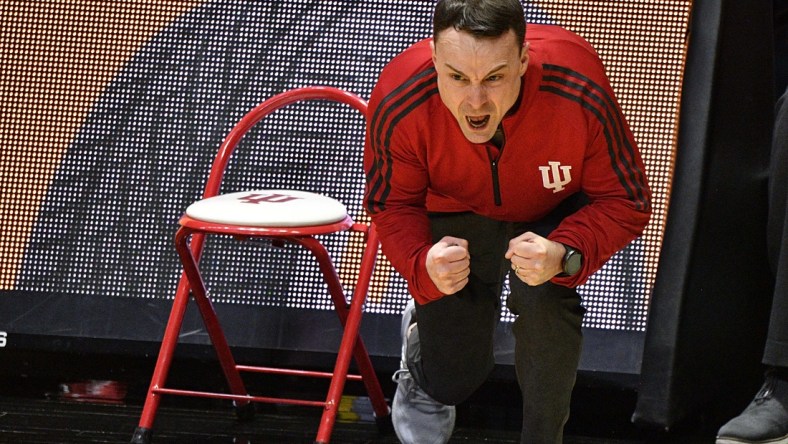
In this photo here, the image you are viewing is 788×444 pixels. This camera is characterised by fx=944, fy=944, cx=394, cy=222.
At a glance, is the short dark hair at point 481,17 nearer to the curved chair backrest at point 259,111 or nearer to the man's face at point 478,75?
the man's face at point 478,75

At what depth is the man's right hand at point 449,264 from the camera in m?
1.60

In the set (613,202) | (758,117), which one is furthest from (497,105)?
(758,117)

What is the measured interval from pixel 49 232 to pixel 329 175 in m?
0.80

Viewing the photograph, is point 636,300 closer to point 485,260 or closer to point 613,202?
point 485,260

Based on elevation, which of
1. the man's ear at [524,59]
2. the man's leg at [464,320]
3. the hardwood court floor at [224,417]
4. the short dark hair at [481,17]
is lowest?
the hardwood court floor at [224,417]

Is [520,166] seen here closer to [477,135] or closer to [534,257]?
[477,135]

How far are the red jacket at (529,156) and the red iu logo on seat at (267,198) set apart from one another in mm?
366

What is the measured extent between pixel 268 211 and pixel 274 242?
0.14m

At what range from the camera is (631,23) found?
2564 mm

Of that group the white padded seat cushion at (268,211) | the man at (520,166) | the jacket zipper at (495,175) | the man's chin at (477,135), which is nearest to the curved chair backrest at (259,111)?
the white padded seat cushion at (268,211)

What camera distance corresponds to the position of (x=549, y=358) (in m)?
1.74

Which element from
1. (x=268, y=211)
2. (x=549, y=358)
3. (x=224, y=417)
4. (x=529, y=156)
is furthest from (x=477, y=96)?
(x=224, y=417)

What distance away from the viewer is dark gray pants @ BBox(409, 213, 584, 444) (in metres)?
1.75

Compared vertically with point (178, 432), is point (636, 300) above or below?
above
